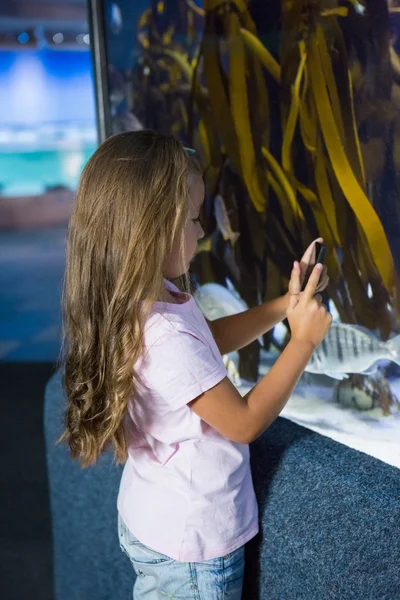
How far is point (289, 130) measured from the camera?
1054 millimetres

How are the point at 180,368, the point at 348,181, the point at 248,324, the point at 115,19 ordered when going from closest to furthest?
1. the point at 180,368
2. the point at 348,181
3. the point at 248,324
4. the point at 115,19

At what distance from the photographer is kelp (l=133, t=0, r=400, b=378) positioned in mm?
899

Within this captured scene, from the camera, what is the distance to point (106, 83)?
1.61 meters

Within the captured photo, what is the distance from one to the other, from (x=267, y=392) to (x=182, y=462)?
0.17 metres

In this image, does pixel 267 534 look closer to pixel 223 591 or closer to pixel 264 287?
pixel 223 591

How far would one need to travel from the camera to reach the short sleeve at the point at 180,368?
82 centimetres

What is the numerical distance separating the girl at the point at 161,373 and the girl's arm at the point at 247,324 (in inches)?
3.7

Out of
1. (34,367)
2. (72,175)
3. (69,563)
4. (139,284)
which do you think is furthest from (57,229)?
(139,284)

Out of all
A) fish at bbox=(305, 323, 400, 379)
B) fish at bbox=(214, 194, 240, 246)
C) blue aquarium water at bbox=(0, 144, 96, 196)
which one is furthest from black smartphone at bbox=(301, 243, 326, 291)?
blue aquarium water at bbox=(0, 144, 96, 196)

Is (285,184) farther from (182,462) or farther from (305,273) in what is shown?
(182,462)

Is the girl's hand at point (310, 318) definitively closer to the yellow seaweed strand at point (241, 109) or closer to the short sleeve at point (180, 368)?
the short sleeve at point (180, 368)

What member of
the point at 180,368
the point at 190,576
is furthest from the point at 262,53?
the point at 190,576

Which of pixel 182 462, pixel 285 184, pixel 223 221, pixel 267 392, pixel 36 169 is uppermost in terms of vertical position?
pixel 285 184

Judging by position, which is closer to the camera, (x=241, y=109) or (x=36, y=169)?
(x=241, y=109)
